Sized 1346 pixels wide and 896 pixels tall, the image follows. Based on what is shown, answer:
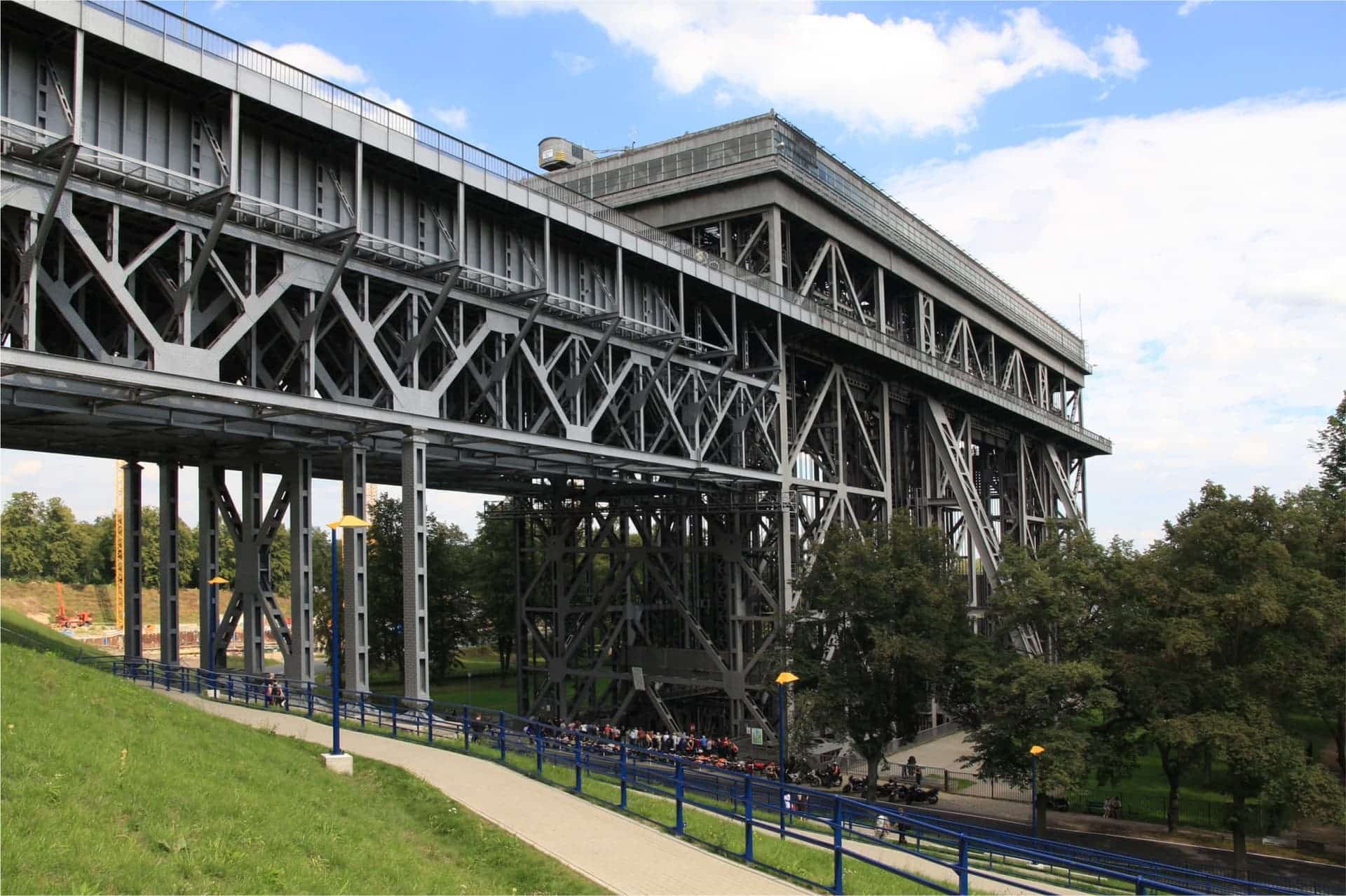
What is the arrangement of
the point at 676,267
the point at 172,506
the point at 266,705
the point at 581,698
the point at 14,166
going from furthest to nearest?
1. the point at 581,698
2. the point at 676,267
3. the point at 172,506
4. the point at 266,705
5. the point at 14,166

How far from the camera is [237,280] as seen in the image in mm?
23734

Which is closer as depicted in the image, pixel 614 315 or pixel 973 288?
pixel 614 315

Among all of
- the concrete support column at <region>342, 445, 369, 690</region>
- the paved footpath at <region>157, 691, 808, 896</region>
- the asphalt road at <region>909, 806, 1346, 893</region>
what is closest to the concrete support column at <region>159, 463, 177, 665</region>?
the concrete support column at <region>342, 445, 369, 690</region>

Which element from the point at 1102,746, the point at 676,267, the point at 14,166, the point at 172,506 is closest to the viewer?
the point at 14,166

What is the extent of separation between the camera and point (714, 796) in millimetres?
19875

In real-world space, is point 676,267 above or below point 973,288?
below

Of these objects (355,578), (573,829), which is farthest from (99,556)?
(573,829)

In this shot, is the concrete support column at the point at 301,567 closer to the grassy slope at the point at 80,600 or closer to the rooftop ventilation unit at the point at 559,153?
the rooftop ventilation unit at the point at 559,153

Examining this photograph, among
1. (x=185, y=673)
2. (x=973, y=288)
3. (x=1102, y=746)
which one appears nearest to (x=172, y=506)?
(x=185, y=673)

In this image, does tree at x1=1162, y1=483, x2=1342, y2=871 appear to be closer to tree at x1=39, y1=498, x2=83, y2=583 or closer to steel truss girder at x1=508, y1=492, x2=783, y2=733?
steel truss girder at x1=508, y1=492, x2=783, y2=733

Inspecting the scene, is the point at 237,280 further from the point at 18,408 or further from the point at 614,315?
the point at 614,315

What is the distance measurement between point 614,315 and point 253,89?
11.7 metres

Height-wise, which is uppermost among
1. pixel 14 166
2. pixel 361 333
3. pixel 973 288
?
pixel 973 288

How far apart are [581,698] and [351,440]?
64.1ft
